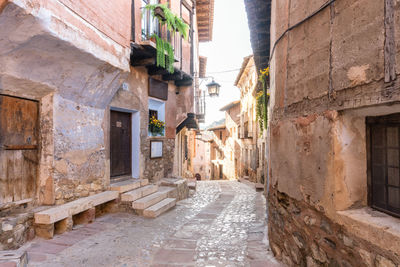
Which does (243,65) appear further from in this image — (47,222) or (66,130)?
(47,222)

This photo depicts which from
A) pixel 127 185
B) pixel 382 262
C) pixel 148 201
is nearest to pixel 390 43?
pixel 382 262

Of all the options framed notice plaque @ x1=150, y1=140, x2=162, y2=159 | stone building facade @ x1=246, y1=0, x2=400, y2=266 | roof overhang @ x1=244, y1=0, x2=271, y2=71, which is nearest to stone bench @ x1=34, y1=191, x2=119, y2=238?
framed notice plaque @ x1=150, y1=140, x2=162, y2=159

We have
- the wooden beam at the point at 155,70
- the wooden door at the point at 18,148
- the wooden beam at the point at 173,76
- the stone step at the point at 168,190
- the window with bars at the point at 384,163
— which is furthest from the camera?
the wooden beam at the point at 173,76

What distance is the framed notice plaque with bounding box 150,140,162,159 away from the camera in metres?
7.50

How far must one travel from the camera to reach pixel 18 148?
396 centimetres

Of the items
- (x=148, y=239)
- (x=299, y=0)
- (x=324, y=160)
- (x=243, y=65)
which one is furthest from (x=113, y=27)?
(x=243, y=65)

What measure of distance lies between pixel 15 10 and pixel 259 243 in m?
4.66

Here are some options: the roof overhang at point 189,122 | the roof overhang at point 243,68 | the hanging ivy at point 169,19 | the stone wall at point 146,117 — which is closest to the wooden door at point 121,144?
the stone wall at point 146,117

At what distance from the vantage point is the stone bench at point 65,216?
385 cm

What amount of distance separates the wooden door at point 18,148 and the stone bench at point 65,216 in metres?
0.56

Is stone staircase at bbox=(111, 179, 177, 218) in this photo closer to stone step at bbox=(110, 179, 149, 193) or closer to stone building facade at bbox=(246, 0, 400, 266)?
stone step at bbox=(110, 179, 149, 193)

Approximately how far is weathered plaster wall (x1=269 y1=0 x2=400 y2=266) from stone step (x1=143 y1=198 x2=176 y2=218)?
3.13 meters

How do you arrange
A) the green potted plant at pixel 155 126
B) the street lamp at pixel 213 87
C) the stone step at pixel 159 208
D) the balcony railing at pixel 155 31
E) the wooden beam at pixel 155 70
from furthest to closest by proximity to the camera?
the street lamp at pixel 213 87 < the green potted plant at pixel 155 126 < the wooden beam at pixel 155 70 < the balcony railing at pixel 155 31 < the stone step at pixel 159 208

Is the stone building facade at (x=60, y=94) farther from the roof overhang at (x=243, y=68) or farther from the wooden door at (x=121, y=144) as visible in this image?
the roof overhang at (x=243, y=68)
